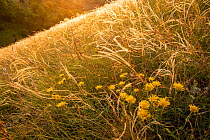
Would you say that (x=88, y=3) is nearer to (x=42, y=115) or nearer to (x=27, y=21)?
(x=27, y=21)

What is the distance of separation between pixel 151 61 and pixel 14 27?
2707cm

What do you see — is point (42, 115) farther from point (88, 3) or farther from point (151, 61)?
point (88, 3)

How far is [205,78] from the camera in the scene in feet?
3.83

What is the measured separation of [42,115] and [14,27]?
26783 mm

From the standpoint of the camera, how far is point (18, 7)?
2194 cm

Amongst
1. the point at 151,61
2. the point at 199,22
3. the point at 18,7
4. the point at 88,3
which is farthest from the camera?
the point at 88,3

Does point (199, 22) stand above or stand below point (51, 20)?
below

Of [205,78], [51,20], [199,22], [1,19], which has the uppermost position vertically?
[1,19]

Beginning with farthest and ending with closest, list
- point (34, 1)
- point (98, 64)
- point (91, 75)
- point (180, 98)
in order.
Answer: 1. point (34, 1)
2. point (98, 64)
3. point (91, 75)
4. point (180, 98)

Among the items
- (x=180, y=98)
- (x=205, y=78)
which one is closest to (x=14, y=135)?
(x=180, y=98)

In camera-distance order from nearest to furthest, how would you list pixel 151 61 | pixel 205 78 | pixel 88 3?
pixel 205 78 < pixel 151 61 < pixel 88 3

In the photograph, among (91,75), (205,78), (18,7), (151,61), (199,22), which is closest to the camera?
(205,78)

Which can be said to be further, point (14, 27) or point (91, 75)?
point (14, 27)

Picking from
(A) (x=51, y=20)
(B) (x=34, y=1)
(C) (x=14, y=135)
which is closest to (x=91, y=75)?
(C) (x=14, y=135)
